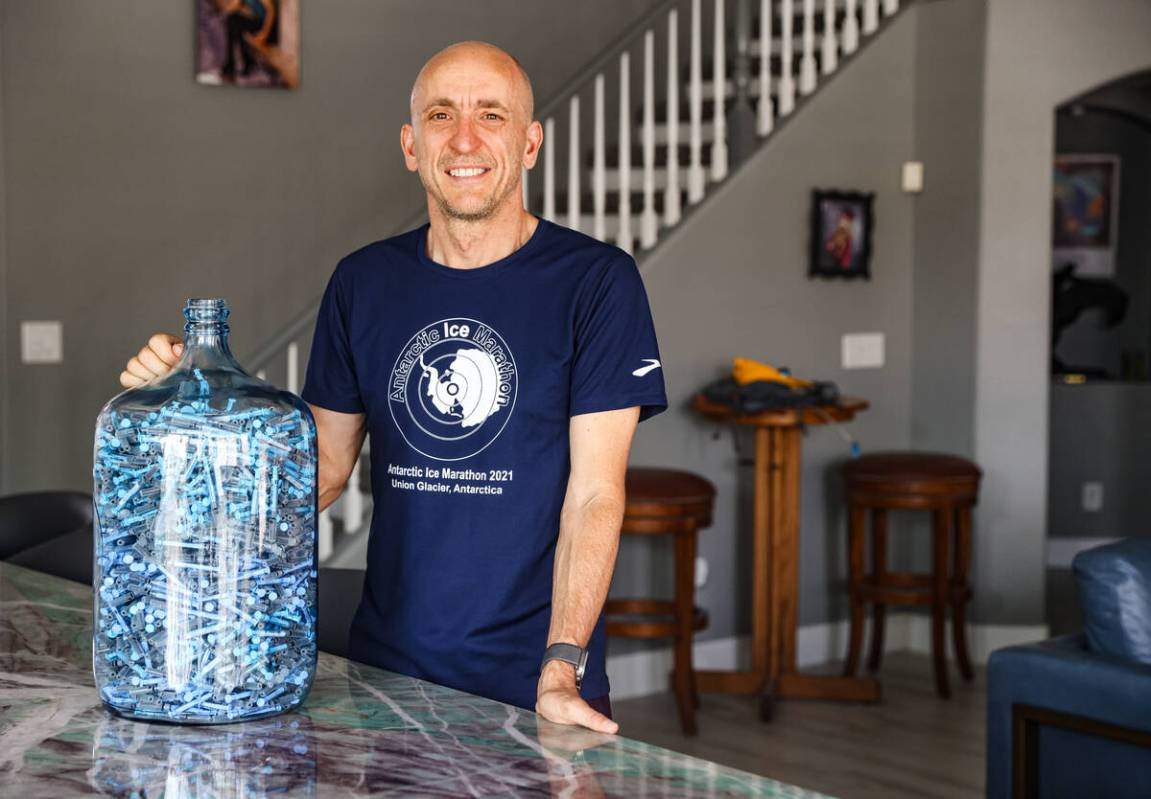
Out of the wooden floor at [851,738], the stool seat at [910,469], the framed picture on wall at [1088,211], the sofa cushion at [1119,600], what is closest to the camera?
the sofa cushion at [1119,600]

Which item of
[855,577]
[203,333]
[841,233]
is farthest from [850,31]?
[203,333]

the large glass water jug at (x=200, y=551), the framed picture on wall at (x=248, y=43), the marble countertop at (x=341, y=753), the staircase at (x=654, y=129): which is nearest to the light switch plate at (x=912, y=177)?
the staircase at (x=654, y=129)

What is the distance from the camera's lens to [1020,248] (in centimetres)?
600

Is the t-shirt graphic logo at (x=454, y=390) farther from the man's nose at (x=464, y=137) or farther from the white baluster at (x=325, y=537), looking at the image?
the white baluster at (x=325, y=537)

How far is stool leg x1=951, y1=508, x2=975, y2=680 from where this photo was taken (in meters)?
5.66

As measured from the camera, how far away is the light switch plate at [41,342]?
17.0 ft

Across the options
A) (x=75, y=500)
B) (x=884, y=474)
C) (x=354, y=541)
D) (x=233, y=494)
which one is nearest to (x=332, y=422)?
(x=233, y=494)

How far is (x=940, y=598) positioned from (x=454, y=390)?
13.3 feet

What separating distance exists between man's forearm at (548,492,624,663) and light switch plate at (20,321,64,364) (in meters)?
3.93

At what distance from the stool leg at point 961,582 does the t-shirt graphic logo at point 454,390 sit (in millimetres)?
4142

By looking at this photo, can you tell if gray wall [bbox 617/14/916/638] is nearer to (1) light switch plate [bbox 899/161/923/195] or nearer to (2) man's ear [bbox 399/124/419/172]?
(1) light switch plate [bbox 899/161/923/195]

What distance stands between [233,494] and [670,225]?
4.47 meters

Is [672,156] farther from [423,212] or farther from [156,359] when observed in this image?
[156,359]

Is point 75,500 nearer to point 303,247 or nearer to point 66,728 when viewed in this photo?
point 66,728
